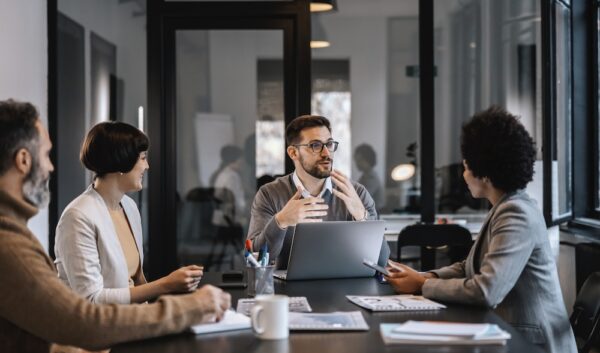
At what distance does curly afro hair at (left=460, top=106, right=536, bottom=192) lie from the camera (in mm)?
2598

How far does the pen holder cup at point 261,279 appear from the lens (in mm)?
2658

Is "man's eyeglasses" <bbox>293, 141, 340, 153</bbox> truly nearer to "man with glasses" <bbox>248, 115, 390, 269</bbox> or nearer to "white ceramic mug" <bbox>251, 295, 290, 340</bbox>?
"man with glasses" <bbox>248, 115, 390, 269</bbox>

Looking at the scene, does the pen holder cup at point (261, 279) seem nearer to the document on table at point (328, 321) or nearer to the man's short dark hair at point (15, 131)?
the document on table at point (328, 321)

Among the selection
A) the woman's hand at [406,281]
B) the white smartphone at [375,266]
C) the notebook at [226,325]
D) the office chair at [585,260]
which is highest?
the white smartphone at [375,266]

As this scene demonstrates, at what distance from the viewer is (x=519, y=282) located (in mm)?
2555

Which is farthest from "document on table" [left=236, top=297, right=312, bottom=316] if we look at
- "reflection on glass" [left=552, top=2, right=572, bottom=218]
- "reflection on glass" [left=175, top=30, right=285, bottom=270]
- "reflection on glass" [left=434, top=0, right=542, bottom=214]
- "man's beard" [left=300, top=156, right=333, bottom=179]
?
"reflection on glass" [left=434, top=0, right=542, bottom=214]

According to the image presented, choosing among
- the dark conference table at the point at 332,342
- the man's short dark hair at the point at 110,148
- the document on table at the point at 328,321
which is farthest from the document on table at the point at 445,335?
the man's short dark hair at the point at 110,148

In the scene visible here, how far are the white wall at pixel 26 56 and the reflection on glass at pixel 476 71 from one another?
2.73 meters

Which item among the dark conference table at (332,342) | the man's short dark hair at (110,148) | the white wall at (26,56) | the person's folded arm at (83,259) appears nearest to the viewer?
the dark conference table at (332,342)

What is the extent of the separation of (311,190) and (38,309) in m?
2.10

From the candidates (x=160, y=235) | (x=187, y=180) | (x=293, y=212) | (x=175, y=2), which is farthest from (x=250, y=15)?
(x=293, y=212)

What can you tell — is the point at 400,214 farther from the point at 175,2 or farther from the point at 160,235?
the point at 175,2

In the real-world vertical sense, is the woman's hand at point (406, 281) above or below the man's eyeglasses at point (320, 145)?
below

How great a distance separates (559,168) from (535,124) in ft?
3.87
